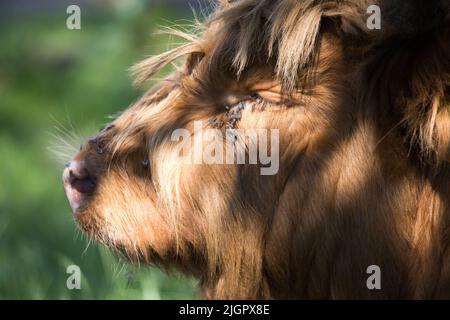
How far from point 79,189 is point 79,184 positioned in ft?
0.08

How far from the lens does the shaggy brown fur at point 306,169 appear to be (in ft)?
12.7

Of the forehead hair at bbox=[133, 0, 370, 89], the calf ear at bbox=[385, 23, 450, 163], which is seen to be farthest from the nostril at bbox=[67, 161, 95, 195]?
the calf ear at bbox=[385, 23, 450, 163]

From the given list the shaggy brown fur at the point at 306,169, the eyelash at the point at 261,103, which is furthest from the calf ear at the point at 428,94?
the eyelash at the point at 261,103

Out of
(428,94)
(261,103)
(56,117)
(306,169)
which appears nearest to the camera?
(428,94)

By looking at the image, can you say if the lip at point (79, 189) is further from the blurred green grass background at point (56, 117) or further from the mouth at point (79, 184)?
the blurred green grass background at point (56, 117)

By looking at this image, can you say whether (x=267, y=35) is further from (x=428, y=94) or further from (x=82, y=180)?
(x=82, y=180)

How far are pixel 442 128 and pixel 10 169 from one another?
5929mm

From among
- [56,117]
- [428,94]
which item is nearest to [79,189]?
[428,94]

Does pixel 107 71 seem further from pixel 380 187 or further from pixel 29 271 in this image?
pixel 380 187

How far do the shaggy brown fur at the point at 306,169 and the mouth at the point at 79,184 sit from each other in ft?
0.12

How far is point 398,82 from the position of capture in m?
3.91

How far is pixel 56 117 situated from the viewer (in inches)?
392

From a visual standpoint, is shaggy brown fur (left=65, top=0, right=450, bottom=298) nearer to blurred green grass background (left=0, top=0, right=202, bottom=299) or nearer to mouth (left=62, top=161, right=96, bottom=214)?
mouth (left=62, top=161, right=96, bottom=214)
